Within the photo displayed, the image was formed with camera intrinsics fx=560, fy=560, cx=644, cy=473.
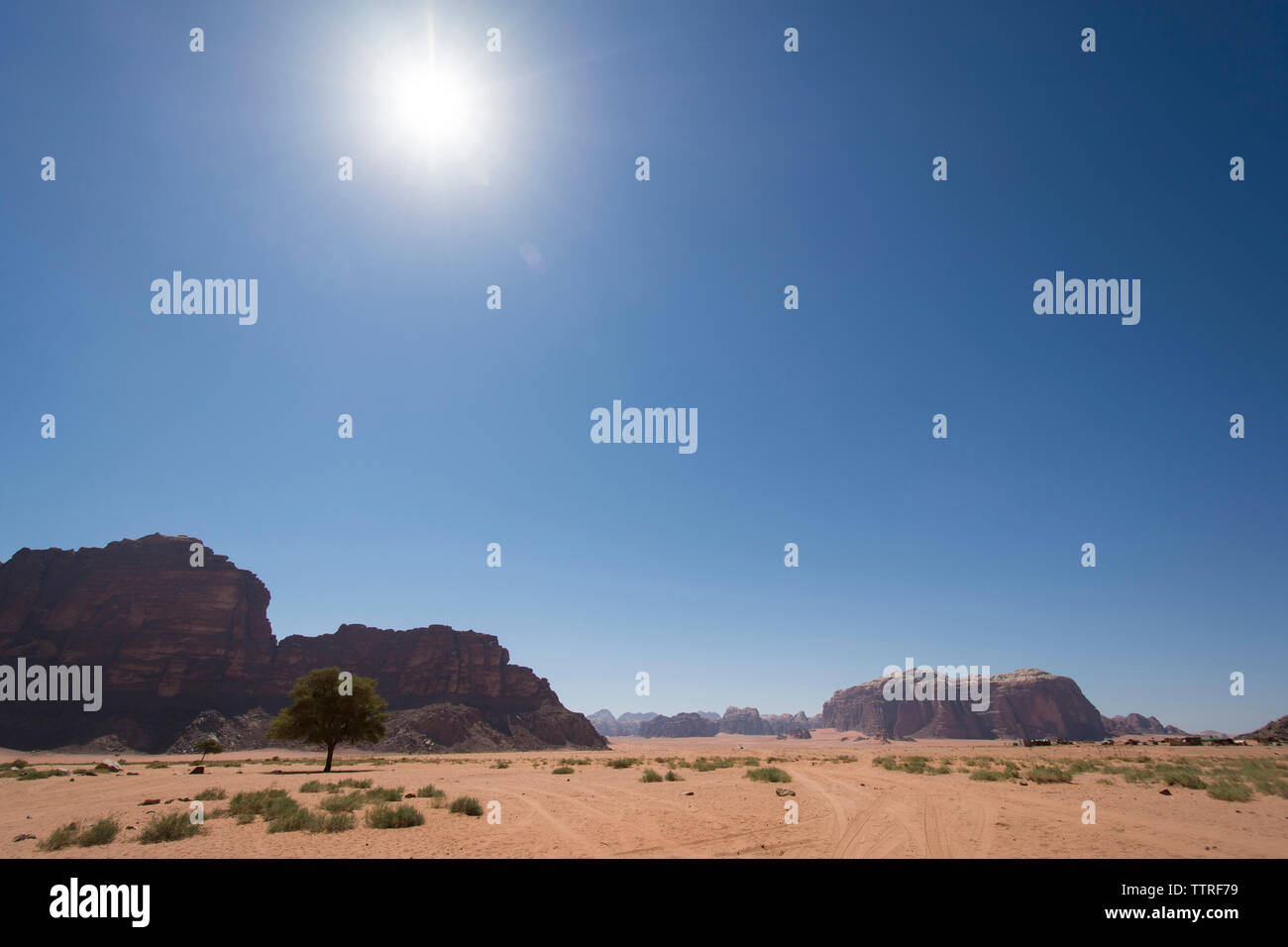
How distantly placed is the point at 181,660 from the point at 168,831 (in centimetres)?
11691

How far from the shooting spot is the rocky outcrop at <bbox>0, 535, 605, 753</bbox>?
9212cm

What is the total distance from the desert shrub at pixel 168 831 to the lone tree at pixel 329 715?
109 ft

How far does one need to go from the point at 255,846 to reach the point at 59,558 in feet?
476

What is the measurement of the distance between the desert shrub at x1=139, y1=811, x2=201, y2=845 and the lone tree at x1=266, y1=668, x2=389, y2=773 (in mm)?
33157

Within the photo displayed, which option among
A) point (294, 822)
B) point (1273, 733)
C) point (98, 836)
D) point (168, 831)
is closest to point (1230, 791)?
point (294, 822)

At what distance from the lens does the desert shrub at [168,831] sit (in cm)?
1359

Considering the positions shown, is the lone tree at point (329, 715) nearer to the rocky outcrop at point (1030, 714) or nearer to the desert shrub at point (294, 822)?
the desert shrub at point (294, 822)

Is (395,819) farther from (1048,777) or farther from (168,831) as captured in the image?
(1048,777)

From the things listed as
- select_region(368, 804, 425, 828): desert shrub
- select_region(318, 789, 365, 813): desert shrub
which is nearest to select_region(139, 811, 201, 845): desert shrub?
select_region(318, 789, 365, 813): desert shrub

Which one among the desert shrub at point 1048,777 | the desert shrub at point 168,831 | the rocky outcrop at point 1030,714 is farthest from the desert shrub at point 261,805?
the rocky outcrop at point 1030,714

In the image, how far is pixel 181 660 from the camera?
10206cm

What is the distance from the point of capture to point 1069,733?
179375 mm
